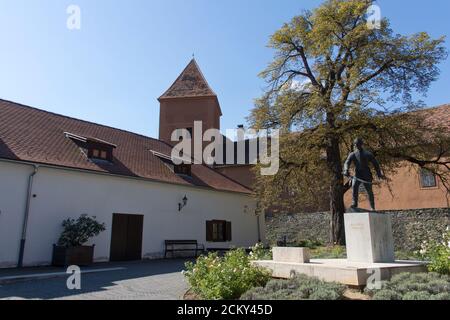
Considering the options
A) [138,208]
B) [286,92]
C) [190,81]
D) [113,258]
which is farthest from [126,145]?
[190,81]

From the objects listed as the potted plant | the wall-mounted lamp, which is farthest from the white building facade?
the potted plant

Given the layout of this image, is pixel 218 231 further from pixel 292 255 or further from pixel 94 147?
pixel 292 255

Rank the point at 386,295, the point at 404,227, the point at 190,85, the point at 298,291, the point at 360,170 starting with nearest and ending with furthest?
the point at 386,295
the point at 298,291
the point at 360,170
the point at 404,227
the point at 190,85

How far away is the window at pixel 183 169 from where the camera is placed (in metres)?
22.1

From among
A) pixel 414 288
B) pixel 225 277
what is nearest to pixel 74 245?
pixel 225 277

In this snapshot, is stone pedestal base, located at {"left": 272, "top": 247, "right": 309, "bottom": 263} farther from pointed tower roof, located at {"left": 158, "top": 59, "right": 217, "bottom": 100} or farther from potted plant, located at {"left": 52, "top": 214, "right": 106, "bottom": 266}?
pointed tower roof, located at {"left": 158, "top": 59, "right": 217, "bottom": 100}

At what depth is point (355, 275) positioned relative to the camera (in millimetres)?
7297

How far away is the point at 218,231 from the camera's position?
23.5 meters

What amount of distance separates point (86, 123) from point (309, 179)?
42.3ft

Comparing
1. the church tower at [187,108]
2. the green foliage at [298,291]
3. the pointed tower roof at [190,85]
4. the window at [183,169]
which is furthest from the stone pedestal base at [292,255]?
the pointed tower roof at [190,85]

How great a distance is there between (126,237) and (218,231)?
281 inches

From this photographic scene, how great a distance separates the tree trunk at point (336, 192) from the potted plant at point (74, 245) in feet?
33.7

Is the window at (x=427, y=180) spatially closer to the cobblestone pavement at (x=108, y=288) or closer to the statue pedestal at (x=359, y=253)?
the statue pedestal at (x=359, y=253)
